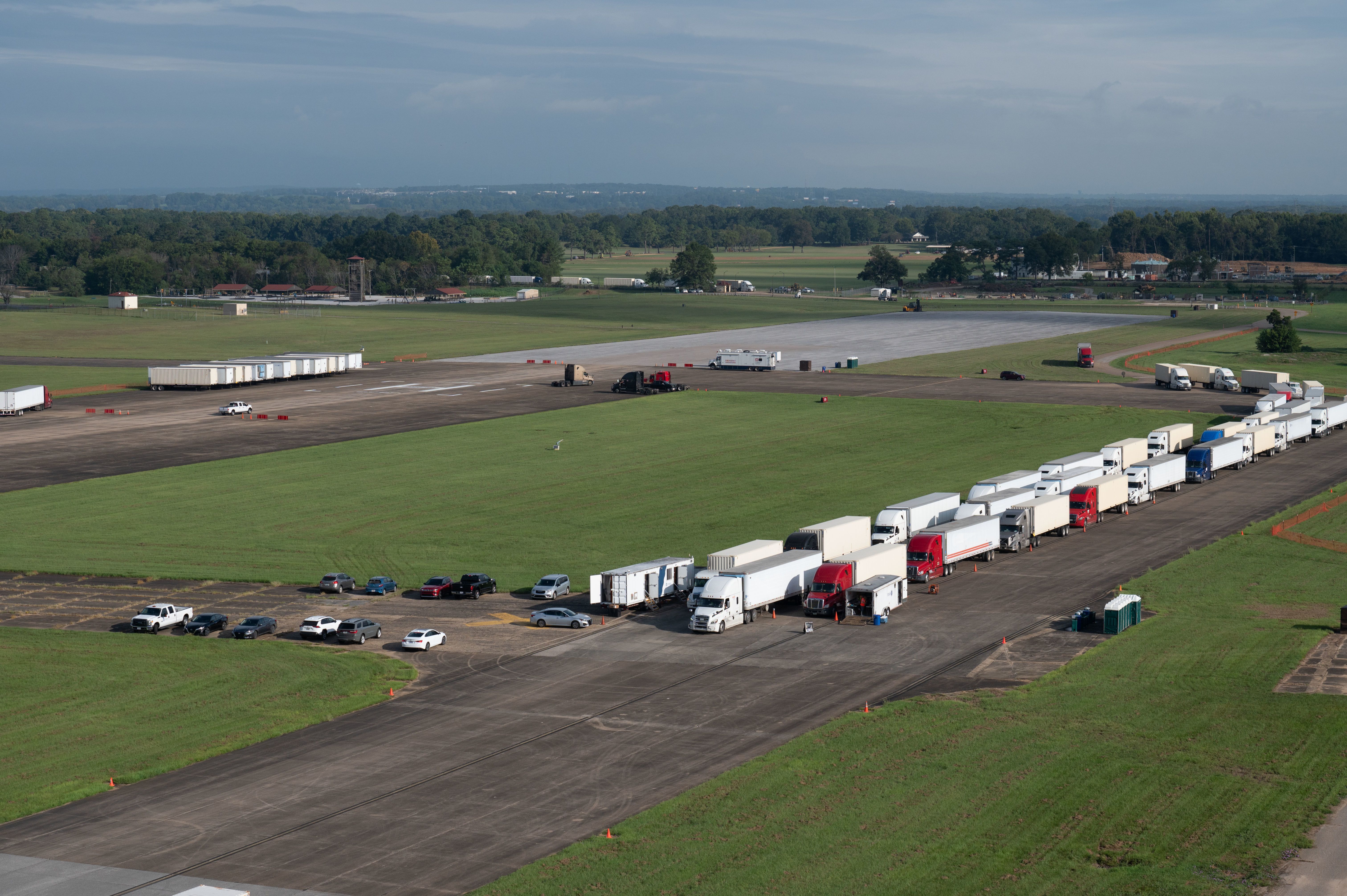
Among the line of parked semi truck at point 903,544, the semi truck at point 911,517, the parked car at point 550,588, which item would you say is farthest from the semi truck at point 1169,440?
the parked car at point 550,588

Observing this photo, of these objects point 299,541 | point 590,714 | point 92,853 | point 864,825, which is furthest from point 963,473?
point 92,853

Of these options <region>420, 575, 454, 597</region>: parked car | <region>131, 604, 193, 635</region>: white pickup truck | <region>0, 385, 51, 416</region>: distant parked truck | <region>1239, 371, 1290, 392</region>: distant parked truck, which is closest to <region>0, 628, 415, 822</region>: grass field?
<region>131, 604, 193, 635</region>: white pickup truck

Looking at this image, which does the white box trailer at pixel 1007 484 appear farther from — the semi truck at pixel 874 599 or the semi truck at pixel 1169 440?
the semi truck at pixel 874 599

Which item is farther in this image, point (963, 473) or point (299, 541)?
point (963, 473)

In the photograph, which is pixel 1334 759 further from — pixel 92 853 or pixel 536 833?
pixel 92 853

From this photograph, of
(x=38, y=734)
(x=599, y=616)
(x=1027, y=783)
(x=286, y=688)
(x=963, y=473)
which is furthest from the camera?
(x=963, y=473)

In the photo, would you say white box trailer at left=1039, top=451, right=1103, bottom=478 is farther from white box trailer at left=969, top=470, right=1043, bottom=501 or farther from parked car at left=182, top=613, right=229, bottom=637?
parked car at left=182, top=613, right=229, bottom=637
